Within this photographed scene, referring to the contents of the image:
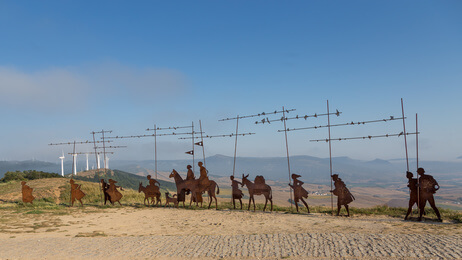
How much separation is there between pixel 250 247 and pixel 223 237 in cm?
170

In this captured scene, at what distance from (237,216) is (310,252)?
814cm

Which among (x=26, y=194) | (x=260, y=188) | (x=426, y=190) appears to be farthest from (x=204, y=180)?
(x=26, y=194)

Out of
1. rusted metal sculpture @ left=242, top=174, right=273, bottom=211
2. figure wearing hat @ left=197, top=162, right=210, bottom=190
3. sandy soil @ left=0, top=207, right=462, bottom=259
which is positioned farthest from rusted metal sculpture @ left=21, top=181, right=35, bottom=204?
rusted metal sculpture @ left=242, top=174, right=273, bottom=211

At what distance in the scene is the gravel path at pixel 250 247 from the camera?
30.0ft

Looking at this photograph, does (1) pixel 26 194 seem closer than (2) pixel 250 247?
No

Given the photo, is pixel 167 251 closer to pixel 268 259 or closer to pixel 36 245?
pixel 268 259

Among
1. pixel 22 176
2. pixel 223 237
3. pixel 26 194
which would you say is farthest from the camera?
pixel 22 176

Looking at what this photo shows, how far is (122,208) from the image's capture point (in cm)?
2131

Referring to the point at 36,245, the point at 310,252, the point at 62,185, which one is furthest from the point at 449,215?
the point at 62,185

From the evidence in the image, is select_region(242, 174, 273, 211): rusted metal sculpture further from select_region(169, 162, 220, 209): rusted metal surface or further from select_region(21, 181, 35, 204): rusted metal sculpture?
select_region(21, 181, 35, 204): rusted metal sculpture

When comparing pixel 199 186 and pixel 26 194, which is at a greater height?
Result: pixel 199 186

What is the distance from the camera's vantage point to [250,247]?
9.95m

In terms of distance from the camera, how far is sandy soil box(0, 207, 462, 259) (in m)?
9.45

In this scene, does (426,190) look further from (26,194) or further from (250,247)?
(26,194)
